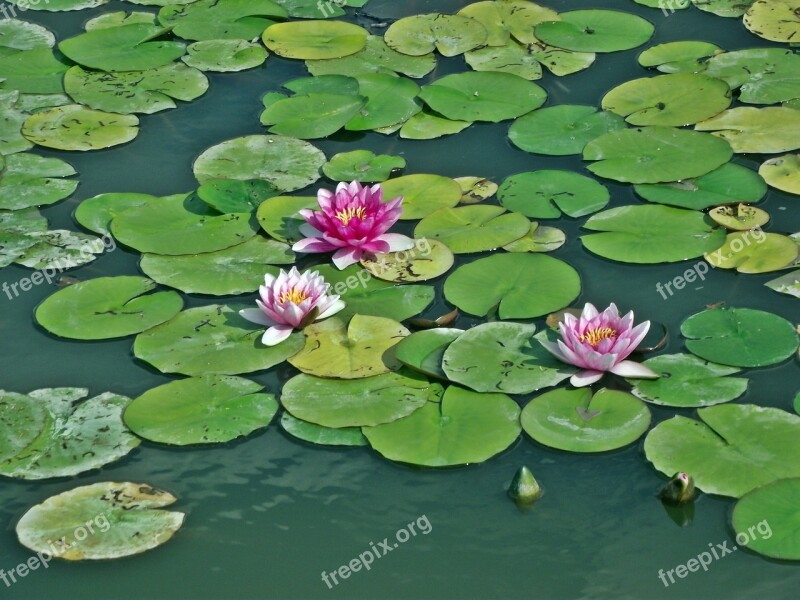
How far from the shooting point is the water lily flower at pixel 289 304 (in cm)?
415

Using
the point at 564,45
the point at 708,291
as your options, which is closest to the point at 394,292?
the point at 708,291

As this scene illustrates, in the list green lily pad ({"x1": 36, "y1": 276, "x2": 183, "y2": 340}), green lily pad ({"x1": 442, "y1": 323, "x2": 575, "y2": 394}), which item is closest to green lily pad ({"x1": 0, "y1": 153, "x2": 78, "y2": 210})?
green lily pad ({"x1": 36, "y1": 276, "x2": 183, "y2": 340})

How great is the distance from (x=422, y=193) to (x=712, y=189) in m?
1.44

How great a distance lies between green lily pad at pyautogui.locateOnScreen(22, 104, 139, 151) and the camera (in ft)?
18.1

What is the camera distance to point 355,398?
3.90m

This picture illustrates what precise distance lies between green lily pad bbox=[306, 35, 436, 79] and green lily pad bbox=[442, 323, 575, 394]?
93.4 inches

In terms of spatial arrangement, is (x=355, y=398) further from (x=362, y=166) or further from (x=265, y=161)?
(x=265, y=161)

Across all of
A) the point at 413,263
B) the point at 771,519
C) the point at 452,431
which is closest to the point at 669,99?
the point at 413,263

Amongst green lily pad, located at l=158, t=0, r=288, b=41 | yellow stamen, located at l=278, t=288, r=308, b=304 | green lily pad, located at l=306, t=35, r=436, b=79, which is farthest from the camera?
green lily pad, located at l=158, t=0, r=288, b=41

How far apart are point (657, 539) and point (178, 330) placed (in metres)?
2.15

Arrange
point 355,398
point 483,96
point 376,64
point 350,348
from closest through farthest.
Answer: point 355,398, point 350,348, point 483,96, point 376,64

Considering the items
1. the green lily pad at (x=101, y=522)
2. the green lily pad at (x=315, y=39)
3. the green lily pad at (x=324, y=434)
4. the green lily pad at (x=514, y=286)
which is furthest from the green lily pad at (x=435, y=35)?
the green lily pad at (x=101, y=522)

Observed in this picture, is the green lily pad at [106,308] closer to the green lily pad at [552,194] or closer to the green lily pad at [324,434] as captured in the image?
the green lily pad at [324,434]

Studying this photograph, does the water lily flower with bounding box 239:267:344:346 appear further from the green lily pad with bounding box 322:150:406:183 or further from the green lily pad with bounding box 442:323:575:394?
the green lily pad with bounding box 322:150:406:183
